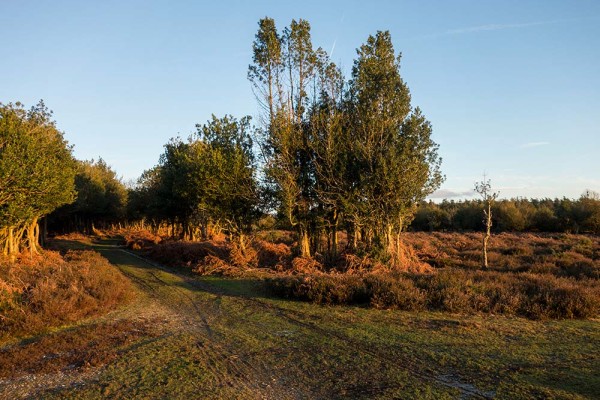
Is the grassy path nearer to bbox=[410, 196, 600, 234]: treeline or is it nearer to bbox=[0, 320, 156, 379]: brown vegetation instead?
bbox=[0, 320, 156, 379]: brown vegetation

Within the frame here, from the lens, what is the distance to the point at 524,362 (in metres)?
8.02

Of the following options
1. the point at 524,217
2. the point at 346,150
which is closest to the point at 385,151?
the point at 346,150

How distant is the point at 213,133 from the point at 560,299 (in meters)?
21.2

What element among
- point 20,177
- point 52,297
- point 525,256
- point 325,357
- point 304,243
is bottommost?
point 325,357

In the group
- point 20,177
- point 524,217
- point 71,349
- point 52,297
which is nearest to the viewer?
point 71,349

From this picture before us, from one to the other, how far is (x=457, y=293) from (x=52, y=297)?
12.1 meters

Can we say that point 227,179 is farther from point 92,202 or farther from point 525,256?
point 92,202

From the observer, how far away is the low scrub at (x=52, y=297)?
11.2 meters

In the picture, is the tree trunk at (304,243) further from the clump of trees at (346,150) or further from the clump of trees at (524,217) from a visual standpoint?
the clump of trees at (524,217)

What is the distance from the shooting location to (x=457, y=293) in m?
13.1

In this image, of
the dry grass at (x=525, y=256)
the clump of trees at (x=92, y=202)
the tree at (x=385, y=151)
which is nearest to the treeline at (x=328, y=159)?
the tree at (x=385, y=151)

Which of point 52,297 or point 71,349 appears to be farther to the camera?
point 52,297

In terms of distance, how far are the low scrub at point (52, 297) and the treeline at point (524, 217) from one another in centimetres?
5013

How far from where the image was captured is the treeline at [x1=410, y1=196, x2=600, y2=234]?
50062mm
